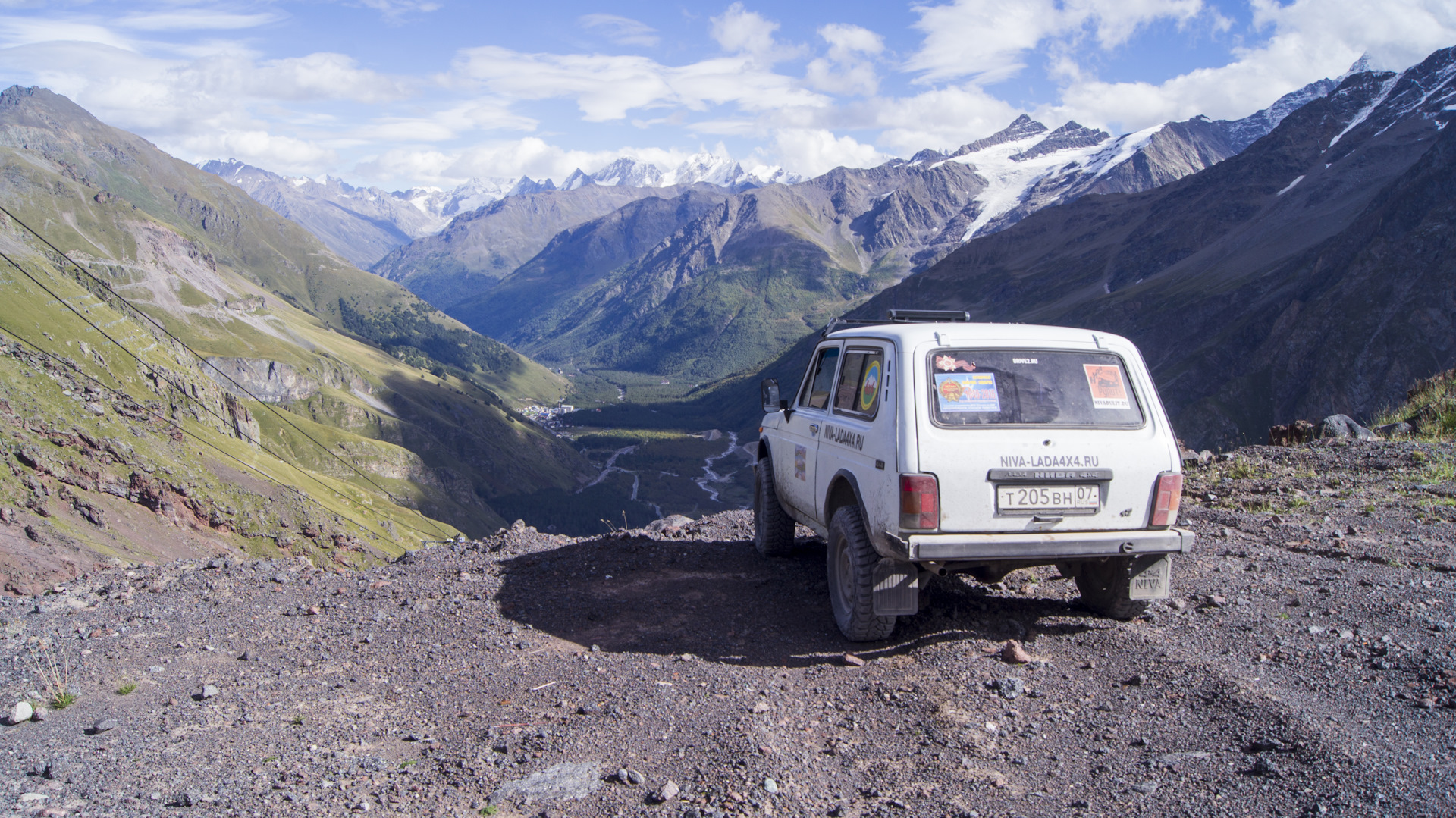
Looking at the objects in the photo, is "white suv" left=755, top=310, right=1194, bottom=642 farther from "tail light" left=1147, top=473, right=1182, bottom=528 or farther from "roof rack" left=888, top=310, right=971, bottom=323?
"roof rack" left=888, top=310, right=971, bottom=323

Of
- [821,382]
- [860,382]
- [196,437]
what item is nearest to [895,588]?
[860,382]

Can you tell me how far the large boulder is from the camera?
15094mm

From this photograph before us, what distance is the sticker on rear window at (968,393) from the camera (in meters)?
6.86

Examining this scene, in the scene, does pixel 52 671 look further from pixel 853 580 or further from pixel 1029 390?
pixel 1029 390

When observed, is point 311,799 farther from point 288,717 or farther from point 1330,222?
point 1330,222

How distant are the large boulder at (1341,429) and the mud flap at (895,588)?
12414 mm

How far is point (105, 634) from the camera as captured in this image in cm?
834

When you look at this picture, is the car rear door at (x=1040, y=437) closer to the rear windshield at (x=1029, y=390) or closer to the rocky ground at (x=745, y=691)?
the rear windshield at (x=1029, y=390)

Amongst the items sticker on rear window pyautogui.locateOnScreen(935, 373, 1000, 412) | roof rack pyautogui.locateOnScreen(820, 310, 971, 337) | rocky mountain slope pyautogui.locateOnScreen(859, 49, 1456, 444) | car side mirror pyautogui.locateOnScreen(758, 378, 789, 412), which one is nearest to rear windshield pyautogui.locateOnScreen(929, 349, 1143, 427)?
sticker on rear window pyautogui.locateOnScreen(935, 373, 1000, 412)

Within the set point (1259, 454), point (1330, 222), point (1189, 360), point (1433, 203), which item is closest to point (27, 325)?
point (1259, 454)

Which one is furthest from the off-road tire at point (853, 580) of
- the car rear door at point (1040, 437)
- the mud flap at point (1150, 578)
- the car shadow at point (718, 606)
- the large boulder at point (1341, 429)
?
the large boulder at point (1341, 429)

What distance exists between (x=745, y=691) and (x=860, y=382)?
10.2 feet

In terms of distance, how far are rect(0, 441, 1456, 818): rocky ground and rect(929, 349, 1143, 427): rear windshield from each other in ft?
6.49

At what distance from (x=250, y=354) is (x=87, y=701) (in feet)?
633
